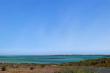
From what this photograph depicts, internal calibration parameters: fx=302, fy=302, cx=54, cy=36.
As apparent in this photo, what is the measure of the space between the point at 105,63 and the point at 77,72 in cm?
3971

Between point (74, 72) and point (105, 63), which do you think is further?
point (105, 63)

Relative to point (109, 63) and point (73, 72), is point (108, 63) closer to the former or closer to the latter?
point (109, 63)

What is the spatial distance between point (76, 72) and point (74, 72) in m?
0.29

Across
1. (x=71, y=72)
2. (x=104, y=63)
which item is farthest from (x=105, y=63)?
(x=71, y=72)

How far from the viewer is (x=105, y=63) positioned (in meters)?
Result: 69.0

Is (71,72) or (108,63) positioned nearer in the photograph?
(71,72)

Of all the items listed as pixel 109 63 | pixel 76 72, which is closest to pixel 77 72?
pixel 76 72

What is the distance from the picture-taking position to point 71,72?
31.4m

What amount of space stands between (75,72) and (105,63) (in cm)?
3934

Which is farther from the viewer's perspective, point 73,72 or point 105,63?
point 105,63

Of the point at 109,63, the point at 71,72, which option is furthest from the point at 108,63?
the point at 71,72

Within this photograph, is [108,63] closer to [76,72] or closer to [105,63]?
[105,63]

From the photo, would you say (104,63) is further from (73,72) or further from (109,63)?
(73,72)

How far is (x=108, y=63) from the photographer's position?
224 feet
